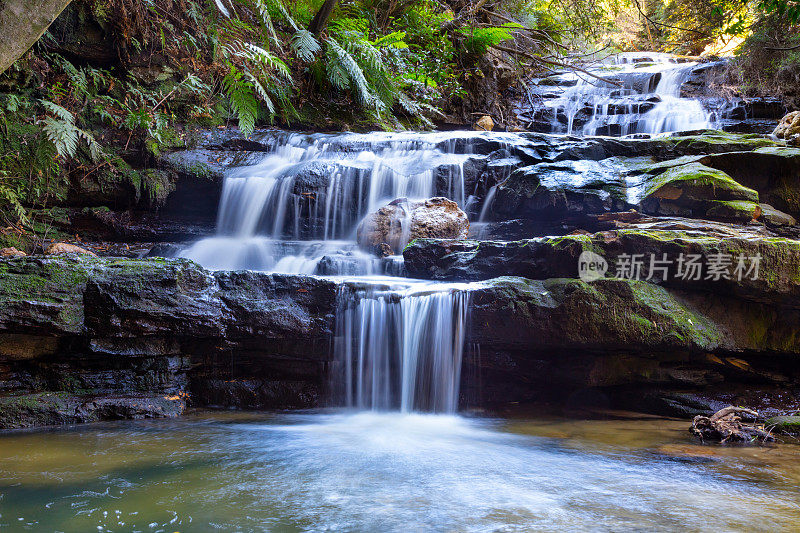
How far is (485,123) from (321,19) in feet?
14.6

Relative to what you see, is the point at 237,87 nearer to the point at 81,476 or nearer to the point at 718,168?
the point at 81,476

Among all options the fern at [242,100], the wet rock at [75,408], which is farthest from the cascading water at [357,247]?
the wet rock at [75,408]

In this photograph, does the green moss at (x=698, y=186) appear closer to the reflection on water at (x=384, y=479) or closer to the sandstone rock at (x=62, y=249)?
the reflection on water at (x=384, y=479)

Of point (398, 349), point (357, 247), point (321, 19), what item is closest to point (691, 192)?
point (398, 349)

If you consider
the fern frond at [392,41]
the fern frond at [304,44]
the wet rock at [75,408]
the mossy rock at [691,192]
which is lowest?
the wet rock at [75,408]

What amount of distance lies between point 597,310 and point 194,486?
3.37m

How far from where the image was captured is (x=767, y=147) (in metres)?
6.68

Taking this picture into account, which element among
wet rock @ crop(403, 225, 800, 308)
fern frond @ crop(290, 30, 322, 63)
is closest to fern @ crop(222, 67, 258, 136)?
fern frond @ crop(290, 30, 322, 63)

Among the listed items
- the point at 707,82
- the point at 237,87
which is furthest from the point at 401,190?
the point at 707,82

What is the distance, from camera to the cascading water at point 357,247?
4641mm

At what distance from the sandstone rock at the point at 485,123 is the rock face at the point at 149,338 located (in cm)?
816

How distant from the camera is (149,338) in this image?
4.28 meters

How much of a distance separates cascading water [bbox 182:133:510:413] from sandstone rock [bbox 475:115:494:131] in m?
3.03

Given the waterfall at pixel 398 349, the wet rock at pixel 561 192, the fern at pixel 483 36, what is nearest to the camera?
the waterfall at pixel 398 349
